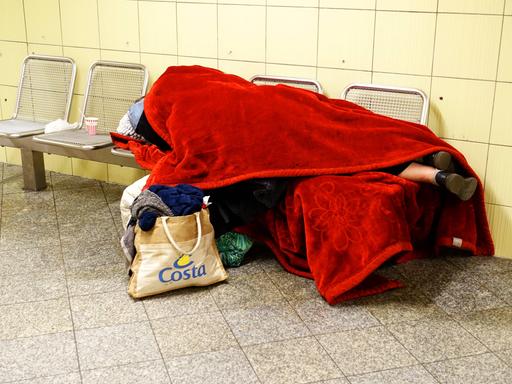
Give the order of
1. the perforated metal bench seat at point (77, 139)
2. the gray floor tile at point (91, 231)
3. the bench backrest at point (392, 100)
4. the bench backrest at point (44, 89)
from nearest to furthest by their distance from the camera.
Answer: the bench backrest at point (392, 100)
the gray floor tile at point (91, 231)
the perforated metal bench seat at point (77, 139)
the bench backrest at point (44, 89)

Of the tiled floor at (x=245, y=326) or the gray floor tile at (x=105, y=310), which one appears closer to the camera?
the tiled floor at (x=245, y=326)

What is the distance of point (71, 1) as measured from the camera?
3.87 m

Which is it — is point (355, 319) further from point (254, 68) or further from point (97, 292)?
point (254, 68)

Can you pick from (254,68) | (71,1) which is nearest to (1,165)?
(71,1)

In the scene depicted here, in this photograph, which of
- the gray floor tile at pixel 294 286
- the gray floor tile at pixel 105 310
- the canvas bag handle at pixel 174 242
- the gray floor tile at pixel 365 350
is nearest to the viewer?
the gray floor tile at pixel 365 350

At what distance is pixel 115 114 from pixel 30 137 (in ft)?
1.59

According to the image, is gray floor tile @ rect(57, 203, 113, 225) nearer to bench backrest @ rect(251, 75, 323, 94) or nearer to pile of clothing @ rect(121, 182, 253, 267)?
pile of clothing @ rect(121, 182, 253, 267)

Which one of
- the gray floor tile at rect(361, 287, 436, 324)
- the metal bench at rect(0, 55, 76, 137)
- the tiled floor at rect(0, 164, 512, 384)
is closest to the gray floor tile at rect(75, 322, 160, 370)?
the tiled floor at rect(0, 164, 512, 384)

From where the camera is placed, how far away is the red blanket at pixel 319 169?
103 inches

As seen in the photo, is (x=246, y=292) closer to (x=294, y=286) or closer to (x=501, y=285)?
(x=294, y=286)

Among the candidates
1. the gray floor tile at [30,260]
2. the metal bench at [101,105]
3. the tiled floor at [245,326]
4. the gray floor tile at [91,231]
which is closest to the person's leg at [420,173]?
the tiled floor at [245,326]

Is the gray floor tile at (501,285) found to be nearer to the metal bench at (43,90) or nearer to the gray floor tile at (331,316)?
the gray floor tile at (331,316)

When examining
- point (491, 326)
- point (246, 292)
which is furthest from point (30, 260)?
point (491, 326)

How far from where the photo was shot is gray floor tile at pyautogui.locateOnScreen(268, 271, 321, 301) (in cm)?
263
